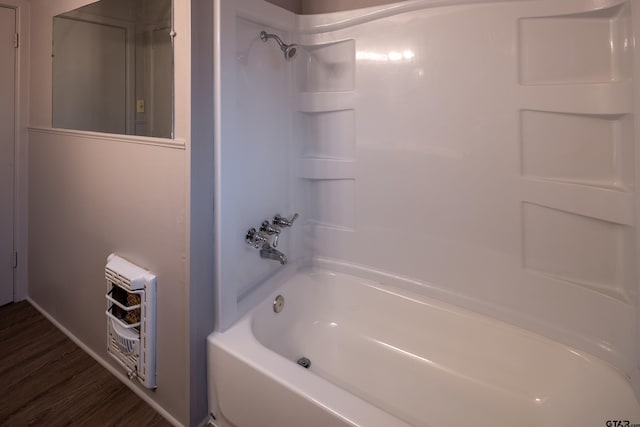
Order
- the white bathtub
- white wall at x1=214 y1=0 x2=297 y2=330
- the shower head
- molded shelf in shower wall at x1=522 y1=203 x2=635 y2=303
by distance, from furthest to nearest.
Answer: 1. the shower head
2. white wall at x1=214 y1=0 x2=297 y2=330
3. molded shelf in shower wall at x1=522 y1=203 x2=635 y2=303
4. the white bathtub

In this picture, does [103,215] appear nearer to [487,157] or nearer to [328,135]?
[328,135]

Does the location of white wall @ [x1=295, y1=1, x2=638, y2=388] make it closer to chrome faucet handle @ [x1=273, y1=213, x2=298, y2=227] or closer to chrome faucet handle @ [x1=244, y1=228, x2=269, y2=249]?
chrome faucet handle @ [x1=273, y1=213, x2=298, y2=227]

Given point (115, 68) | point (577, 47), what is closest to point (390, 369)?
point (577, 47)

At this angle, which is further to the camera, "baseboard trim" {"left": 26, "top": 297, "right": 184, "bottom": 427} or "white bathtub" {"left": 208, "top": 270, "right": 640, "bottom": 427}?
"baseboard trim" {"left": 26, "top": 297, "right": 184, "bottom": 427}

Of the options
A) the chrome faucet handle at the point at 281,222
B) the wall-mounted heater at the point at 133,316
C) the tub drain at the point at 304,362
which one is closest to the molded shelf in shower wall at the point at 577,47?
the chrome faucet handle at the point at 281,222

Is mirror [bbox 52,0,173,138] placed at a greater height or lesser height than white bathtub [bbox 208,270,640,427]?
greater

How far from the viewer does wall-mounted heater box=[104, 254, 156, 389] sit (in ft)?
5.01

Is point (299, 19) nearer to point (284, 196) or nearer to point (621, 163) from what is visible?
point (284, 196)

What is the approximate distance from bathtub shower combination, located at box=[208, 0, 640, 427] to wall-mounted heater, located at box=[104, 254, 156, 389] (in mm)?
298

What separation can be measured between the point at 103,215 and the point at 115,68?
2.32ft

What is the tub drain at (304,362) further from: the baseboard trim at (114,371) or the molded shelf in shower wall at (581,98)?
the molded shelf in shower wall at (581,98)

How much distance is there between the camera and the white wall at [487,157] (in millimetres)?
1328

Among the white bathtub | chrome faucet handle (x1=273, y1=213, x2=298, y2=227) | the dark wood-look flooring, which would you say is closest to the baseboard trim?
the dark wood-look flooring

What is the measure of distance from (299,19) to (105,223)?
142cm
